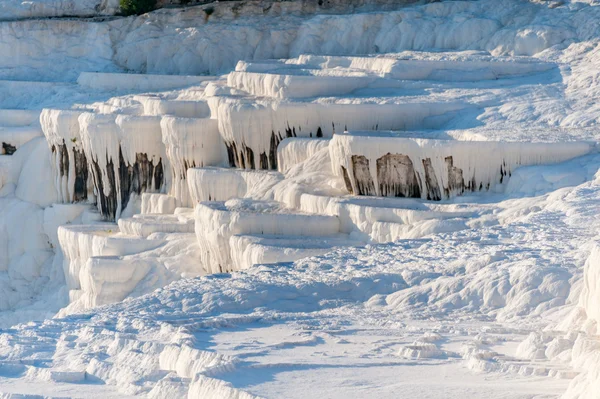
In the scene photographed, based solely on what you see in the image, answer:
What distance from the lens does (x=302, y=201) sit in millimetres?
19781

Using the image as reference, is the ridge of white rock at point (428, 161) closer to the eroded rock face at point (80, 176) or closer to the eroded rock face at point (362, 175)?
the eroded rock face at point (362, 175)

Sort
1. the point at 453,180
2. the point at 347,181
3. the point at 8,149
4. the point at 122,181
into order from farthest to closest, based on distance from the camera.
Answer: the point at 8,149 → the point at 122,181 → the point at 347,181 → the point at 453,180

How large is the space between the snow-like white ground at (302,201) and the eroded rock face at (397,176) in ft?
0.10

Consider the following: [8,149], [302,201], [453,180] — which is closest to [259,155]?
[302,201]

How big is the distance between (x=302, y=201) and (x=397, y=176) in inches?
57.3

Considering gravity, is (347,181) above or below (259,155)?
below

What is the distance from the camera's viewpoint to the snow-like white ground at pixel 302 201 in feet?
37.3

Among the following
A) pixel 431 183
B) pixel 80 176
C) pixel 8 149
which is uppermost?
pixel 431 183

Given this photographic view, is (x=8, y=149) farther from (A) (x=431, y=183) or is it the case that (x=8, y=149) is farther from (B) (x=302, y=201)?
(A) (x=431, y=183)

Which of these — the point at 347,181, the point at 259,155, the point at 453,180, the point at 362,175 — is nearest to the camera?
the point at 453,180

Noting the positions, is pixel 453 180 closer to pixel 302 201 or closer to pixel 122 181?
pixel 302 201

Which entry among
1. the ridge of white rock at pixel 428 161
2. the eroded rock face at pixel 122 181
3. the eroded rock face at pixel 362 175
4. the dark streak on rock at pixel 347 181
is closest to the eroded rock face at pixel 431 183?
the ridge of white rock at pixel 428 161

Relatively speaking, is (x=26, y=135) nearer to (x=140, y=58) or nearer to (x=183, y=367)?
(x=140, y=58)

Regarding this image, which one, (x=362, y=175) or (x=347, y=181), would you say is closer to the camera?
(x=362, y=175)
